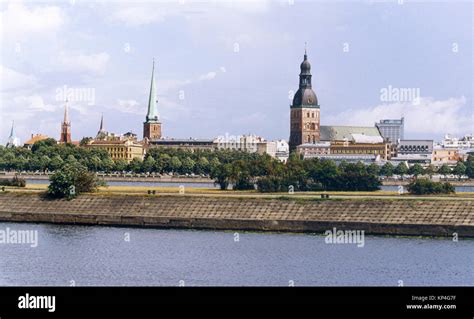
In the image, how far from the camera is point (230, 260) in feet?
167

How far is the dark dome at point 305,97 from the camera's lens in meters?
190

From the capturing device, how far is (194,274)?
4678 cm

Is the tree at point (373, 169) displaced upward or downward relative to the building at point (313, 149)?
downward

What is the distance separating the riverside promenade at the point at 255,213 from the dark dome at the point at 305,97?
379 ft

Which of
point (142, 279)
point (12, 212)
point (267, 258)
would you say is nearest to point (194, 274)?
point (142, 279)

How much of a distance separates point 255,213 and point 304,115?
5004 inches

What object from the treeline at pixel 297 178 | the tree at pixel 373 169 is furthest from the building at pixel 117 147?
the treeline at pixel 297 178

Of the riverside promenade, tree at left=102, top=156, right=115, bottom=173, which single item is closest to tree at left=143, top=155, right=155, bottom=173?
tree at left=102, top=156, right=115, bottom=173

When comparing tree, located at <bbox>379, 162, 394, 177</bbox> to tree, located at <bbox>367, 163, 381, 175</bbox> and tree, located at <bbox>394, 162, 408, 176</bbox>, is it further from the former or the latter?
tree, located at <bbox>367, 163, 381, 175</bbox>

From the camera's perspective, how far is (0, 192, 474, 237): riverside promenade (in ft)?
205

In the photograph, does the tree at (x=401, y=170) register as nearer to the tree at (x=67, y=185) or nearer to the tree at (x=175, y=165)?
the tree at (x=175, y=165)

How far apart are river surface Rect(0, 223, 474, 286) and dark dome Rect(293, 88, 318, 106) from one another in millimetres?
126201

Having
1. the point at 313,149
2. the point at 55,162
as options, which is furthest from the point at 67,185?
the point at 313,149

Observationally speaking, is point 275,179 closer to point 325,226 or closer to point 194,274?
point 325,226
